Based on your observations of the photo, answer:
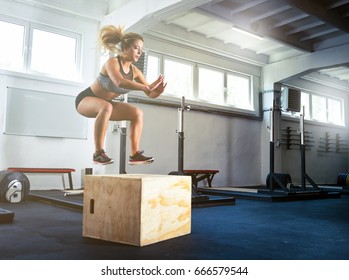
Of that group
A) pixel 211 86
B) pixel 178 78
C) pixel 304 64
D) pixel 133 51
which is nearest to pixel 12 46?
pixel 133 51

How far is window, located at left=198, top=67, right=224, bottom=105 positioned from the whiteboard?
2.81 metres

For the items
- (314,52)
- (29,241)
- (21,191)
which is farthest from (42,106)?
(314,52)

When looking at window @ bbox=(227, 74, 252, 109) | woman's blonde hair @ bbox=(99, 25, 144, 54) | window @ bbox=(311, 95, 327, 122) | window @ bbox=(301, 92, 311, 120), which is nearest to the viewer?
woman's blonde hair @ bbox=(99, 25, 144, 54)

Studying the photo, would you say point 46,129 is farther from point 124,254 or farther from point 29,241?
point 124,254

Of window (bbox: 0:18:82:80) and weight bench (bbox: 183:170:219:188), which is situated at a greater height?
window (bbox: 0:18:82:80)

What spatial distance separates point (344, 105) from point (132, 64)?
8425 mm

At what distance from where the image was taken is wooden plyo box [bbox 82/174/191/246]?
2150 millimetres

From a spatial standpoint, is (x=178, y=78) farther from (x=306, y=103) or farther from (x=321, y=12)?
(x=306, y=103)

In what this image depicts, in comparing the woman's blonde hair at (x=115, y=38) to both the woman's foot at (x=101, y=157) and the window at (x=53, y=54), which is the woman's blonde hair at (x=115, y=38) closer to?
the window at (x=53, y=54)

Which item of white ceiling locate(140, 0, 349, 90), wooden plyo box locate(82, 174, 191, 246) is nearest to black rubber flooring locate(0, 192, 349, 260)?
wooden plyo box locate(82, 174, 191, 246)

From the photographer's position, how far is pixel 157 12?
509cm

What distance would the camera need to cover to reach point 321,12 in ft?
19.2

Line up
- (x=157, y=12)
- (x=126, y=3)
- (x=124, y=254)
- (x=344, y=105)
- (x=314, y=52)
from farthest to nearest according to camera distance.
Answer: (x=344, y=105), (x=314, y=52), (x=126, y=3), (x=157, y=12), (x=124, y=254)

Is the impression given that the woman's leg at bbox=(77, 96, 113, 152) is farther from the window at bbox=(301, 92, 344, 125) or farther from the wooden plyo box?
the window at bbox=(301, 92, 344, 125)
